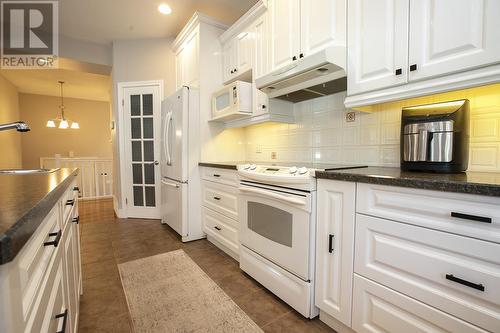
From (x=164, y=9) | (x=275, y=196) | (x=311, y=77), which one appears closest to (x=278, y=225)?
(x=275, y=196)

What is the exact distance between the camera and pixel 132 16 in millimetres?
2955

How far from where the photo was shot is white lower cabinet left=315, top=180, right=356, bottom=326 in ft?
4.04

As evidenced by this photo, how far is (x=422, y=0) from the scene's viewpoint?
1.19 m

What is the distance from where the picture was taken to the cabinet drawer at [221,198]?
7.29 ft

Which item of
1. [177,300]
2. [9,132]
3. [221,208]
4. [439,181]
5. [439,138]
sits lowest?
[177,300]

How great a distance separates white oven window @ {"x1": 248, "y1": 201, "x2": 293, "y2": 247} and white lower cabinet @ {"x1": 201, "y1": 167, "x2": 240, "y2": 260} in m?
0.38

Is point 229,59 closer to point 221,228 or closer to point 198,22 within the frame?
point 198,22

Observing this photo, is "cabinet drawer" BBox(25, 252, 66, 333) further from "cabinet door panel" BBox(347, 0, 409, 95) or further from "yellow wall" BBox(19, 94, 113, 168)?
"yellow wall" BBox(19, 94, 113, 168)

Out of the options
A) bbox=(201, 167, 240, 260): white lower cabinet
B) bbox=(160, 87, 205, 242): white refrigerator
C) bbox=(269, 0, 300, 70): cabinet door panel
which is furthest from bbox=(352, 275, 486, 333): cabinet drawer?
bbox=(160, 87, 205, 242): white refrigerator

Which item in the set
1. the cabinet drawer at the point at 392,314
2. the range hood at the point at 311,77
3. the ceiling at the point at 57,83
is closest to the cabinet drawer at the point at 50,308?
the cabinet drawer at the point at 392,314

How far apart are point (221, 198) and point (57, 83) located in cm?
532

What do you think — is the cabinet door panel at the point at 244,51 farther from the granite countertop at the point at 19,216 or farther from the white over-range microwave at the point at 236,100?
the granite countertop at the point at 19,216

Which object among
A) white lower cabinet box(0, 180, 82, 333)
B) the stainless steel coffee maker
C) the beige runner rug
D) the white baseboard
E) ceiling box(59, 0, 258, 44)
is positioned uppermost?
ceiling box(59, 0, 258, 44)

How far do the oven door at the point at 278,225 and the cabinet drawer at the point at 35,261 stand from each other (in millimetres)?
1144
